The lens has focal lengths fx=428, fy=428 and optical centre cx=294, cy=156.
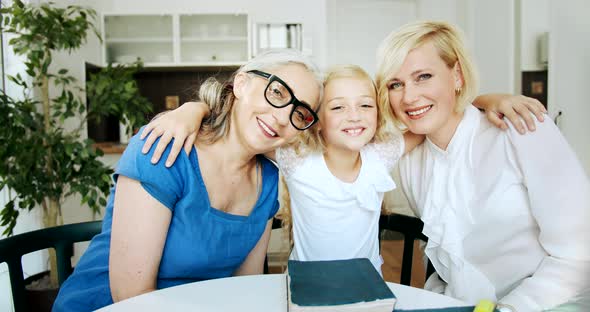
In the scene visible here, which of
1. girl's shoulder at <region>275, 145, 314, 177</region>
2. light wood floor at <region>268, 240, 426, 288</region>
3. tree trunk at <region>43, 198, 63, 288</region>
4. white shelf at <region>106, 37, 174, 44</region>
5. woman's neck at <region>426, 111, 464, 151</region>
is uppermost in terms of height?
white shelf at <region>106, 37, 174, 44</region>

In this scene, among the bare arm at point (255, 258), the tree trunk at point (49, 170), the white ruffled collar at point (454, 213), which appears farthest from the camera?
the tree trunk at point (49, 170)

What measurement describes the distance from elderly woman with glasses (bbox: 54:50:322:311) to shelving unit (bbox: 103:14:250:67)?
285 centimetres

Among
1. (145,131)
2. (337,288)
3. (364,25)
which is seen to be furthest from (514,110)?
(364,25)

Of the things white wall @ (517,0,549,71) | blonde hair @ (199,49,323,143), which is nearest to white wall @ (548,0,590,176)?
white wall @ (517,0,549,71)

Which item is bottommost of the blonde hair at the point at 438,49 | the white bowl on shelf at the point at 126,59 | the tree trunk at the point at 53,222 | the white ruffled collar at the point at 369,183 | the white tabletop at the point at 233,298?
the tree trunk at the point at 53,222

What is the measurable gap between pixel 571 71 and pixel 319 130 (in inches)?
109

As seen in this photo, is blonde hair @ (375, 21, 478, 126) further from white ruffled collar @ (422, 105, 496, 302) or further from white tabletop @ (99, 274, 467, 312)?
white tabletop @ (99, 274, 467, 312)

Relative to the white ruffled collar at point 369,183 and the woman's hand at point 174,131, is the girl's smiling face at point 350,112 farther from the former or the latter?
the woman's hand at point 174,131

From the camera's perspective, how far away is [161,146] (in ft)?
3.61

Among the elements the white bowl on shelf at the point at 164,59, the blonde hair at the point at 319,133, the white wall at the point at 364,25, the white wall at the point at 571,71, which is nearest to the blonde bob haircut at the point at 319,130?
the blonde hair at the point at 319,133

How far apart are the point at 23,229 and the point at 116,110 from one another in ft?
3.68

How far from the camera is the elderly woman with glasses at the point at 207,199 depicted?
107cm

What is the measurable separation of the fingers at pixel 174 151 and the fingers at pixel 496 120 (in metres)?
0.91

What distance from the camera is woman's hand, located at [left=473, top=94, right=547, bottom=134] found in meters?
1.21
